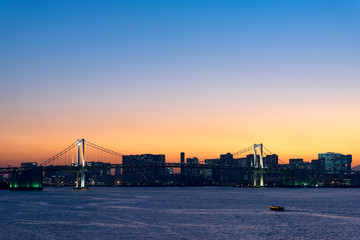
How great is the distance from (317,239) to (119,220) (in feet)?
81.4

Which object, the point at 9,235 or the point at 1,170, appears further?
the point at 1,170

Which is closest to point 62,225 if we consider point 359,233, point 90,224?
point 90,224

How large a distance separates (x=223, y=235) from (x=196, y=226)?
779cm

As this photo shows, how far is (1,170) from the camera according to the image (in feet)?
525

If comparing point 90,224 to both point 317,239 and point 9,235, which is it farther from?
point 317,239

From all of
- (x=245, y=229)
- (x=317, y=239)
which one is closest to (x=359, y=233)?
(x=317, y=239)

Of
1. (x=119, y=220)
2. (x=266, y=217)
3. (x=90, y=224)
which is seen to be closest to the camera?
(x=90, y=224)

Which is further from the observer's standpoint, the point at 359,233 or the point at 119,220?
the point at 119,220

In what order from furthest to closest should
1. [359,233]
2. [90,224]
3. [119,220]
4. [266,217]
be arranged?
[266,217]
[119,220]
[90,224]
[359,233]

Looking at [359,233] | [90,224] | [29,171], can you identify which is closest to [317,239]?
[359,233]

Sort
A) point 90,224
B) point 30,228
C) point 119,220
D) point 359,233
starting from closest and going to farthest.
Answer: point 359,233 < point 30,228 < point 90,224 < point 119,220

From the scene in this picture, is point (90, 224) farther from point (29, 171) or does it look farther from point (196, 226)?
point (29, 171)

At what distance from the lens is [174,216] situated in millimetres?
66812

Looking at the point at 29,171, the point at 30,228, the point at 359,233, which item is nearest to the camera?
the point at 359,233
